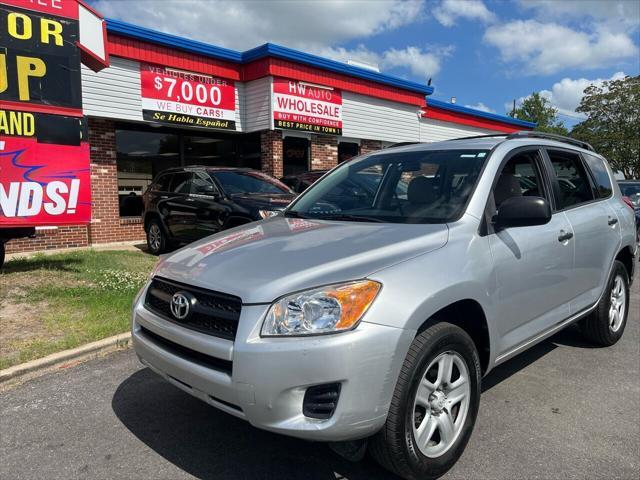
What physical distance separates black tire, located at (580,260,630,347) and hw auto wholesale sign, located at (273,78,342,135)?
32.2 ft

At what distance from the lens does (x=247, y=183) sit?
872cm

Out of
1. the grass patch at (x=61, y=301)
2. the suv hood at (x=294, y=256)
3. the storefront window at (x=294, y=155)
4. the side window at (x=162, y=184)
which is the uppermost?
the storefront window at (x=294, y=155)

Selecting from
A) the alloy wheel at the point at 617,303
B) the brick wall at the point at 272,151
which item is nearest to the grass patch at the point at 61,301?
the alloy wheel at the point at 617,303

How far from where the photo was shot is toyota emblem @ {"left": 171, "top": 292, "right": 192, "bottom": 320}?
2.60 meters

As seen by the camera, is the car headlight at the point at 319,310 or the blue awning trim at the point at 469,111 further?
the blue awning trim at the point at 469,111

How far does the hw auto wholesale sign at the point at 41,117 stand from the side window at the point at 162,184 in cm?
249

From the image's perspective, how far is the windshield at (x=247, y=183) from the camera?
8492 millimetres

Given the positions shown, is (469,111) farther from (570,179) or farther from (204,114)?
(570,179)

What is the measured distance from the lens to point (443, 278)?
2.58m

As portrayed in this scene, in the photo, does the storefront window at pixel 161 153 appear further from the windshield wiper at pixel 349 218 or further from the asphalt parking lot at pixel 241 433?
the windshield wiper at pixel 349 218

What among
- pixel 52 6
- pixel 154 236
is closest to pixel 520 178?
pixel 52 6

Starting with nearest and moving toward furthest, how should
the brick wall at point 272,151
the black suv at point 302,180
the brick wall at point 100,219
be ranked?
the brick wall at point 100,219 < the black suv at point 302,180 < the brick wall at point 272,151

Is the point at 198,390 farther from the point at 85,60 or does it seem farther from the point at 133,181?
the point at 133,181

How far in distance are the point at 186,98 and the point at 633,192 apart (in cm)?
1031
